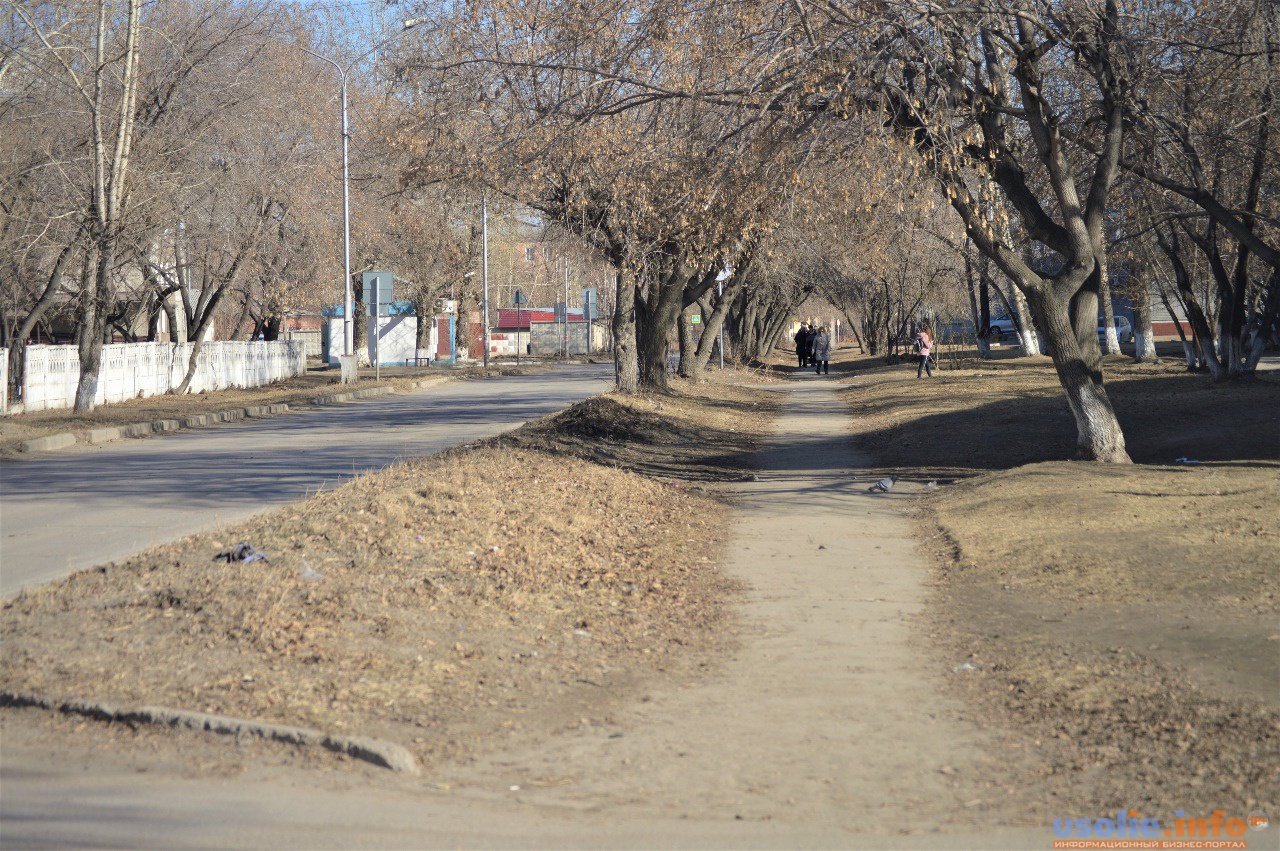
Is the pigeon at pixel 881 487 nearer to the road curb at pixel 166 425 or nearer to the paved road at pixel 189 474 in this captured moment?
Answer: the paved road at pixel 189 474

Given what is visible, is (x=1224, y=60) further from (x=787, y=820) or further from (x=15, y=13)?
(x=15, y=13)

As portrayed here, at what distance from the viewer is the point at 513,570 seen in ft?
29.0

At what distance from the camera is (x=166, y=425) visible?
22672 millimetres

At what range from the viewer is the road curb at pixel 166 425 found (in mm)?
18922

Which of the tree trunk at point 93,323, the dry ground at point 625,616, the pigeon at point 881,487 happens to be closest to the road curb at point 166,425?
the tree trunk at point 93,323

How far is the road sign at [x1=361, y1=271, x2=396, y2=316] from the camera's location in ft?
113

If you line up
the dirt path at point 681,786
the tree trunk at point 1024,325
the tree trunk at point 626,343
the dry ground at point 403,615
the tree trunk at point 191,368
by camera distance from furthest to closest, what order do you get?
1. the tree trunk at point 1024,325
2. the tree trunk at point 191,368
3. the tree trunk at point 626,343
4. the dry ground at point 403,615
5. the dirt path at point 681,786

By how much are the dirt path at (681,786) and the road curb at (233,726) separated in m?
0.13

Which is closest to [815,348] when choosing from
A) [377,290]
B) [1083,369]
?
[377,290]

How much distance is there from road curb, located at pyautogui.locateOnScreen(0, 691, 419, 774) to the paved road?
10.6 ft

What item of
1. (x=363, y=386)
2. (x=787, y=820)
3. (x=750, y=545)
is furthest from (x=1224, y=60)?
(x=363, y=386)

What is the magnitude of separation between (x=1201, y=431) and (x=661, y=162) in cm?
865

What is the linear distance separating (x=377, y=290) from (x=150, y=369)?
667cm

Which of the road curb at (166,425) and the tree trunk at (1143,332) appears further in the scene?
the tree trunk at (1143,332)
